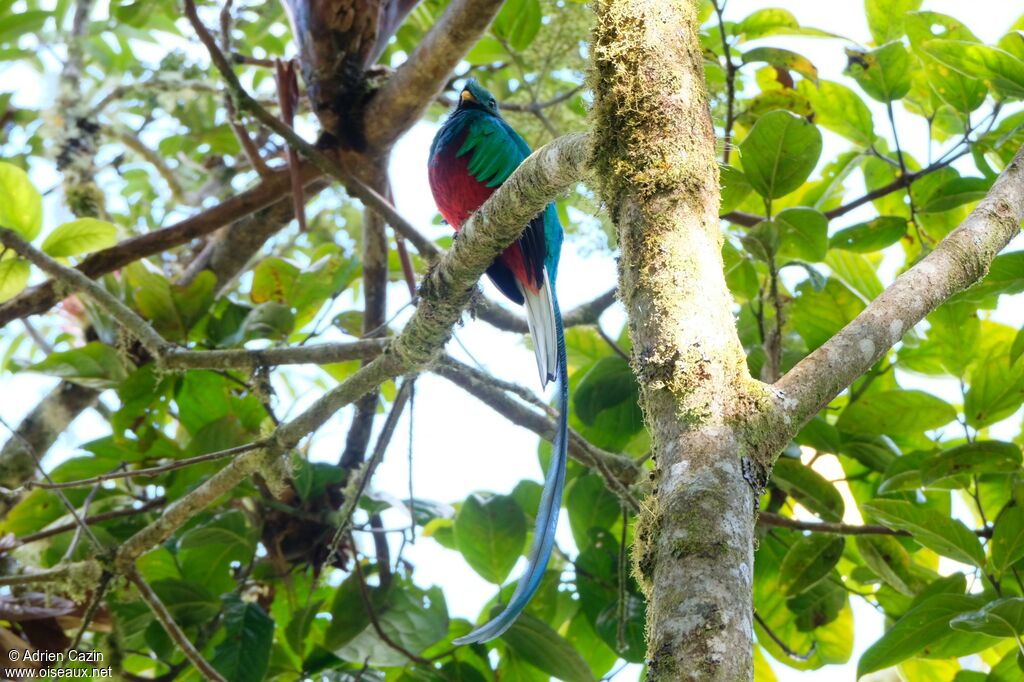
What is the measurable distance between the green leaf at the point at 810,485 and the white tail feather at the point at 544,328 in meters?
0.65

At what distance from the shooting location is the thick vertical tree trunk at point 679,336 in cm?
104

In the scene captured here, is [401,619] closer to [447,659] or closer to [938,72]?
[447,659]

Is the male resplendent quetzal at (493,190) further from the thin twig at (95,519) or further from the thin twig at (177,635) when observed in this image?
the thin twig at (95,519)

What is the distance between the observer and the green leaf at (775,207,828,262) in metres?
2.34

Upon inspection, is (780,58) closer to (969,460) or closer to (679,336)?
(969,460)

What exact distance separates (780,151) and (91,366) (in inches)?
81.2

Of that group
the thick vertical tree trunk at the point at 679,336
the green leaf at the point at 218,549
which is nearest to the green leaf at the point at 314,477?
the green leaf at the point at 218,549

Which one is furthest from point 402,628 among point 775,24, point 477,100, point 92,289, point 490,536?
point 775,24

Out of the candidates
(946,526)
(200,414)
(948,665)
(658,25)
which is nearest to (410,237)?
(200,414)

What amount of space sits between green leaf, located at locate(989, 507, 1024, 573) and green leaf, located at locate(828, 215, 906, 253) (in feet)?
2.85

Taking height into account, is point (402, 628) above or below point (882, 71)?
below

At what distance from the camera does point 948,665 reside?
2.57 m

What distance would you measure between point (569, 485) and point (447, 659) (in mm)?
637

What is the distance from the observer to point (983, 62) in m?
2.09
